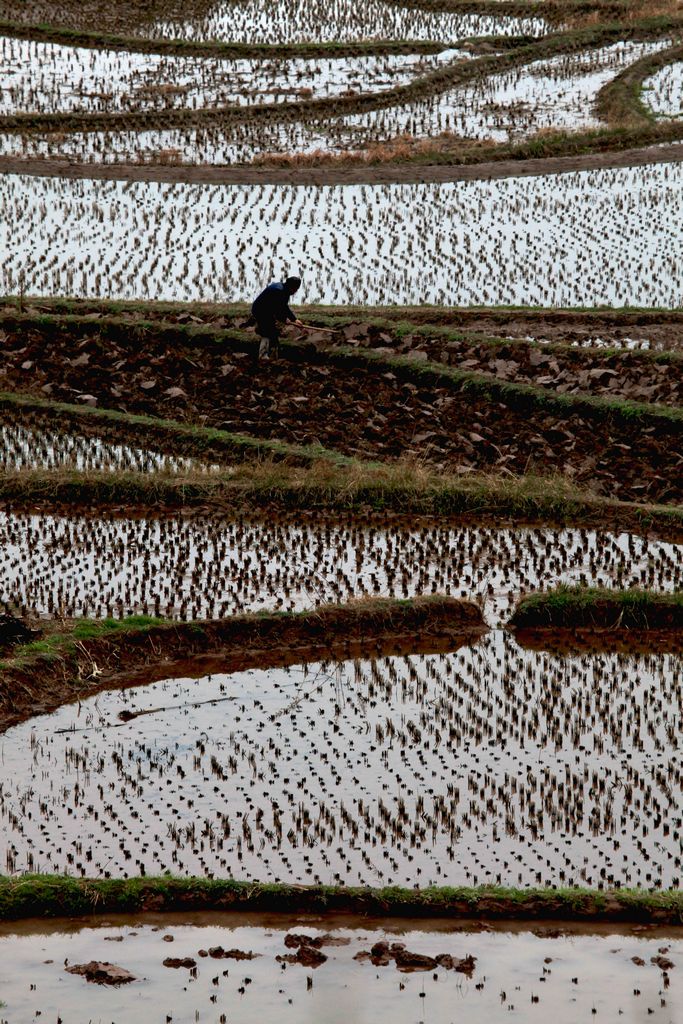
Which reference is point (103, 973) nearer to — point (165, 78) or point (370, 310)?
point (370, 310)

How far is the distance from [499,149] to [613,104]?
2490 mm

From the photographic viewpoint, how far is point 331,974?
4.39 meters

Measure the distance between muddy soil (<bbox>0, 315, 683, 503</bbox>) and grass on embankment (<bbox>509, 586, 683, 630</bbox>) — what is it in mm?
2212

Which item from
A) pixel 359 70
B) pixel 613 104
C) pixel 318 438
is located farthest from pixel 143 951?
pixel 359 70

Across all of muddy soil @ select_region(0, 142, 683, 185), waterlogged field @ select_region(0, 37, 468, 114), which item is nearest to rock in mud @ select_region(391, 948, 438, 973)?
muddy soil @ select_region(0, 142, 683, 185)

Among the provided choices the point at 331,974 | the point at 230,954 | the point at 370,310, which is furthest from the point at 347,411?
the point at 331,974

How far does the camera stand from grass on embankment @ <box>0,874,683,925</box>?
15.6ft

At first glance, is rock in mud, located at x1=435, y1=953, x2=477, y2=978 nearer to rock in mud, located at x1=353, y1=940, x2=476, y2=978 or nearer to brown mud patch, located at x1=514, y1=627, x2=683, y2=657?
rock in mud, located at x1=353, y1=940, x2=476, y2=978

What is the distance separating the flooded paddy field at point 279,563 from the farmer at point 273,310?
108 inches

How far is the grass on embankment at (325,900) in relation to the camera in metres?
4.77

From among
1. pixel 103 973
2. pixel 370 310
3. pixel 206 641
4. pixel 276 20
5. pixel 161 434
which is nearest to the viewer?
pixel 103 973

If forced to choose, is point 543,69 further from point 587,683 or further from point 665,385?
point 587,683

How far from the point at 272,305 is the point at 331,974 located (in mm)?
7816

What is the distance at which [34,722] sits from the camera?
6359 millimetres
